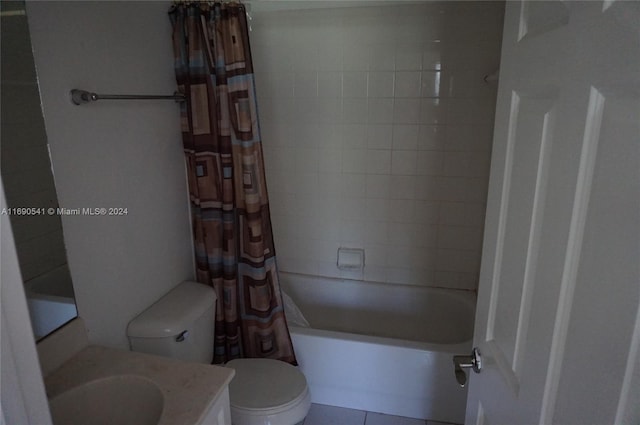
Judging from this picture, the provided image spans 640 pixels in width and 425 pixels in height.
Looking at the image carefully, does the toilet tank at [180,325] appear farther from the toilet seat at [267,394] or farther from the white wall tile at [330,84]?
the white wall tile at [330,84]

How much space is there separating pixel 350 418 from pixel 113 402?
51.1 inches

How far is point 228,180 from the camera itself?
186cm

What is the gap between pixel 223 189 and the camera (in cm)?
187

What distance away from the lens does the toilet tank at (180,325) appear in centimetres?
156

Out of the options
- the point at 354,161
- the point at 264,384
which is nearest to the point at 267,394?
the point at 264,384

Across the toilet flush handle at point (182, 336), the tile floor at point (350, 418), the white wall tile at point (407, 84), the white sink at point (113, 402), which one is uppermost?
the white wall tile at point (407, 84)

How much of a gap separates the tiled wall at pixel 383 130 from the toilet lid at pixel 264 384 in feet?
3.25

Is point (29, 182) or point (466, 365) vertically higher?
point (29, 182)

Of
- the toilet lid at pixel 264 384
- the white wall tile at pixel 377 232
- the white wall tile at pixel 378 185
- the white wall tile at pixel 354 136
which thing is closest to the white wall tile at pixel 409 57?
the white wall tile at pixel 354 136

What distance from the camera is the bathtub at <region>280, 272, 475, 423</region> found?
6.32 feet

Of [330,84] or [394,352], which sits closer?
[394,352]

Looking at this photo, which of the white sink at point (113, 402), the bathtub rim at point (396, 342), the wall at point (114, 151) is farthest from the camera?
the bathtub rim at point (396, 342)

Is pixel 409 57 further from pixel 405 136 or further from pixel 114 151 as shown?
pixel 114 151

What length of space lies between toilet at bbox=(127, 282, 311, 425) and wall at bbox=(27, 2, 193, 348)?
0.23 ft
